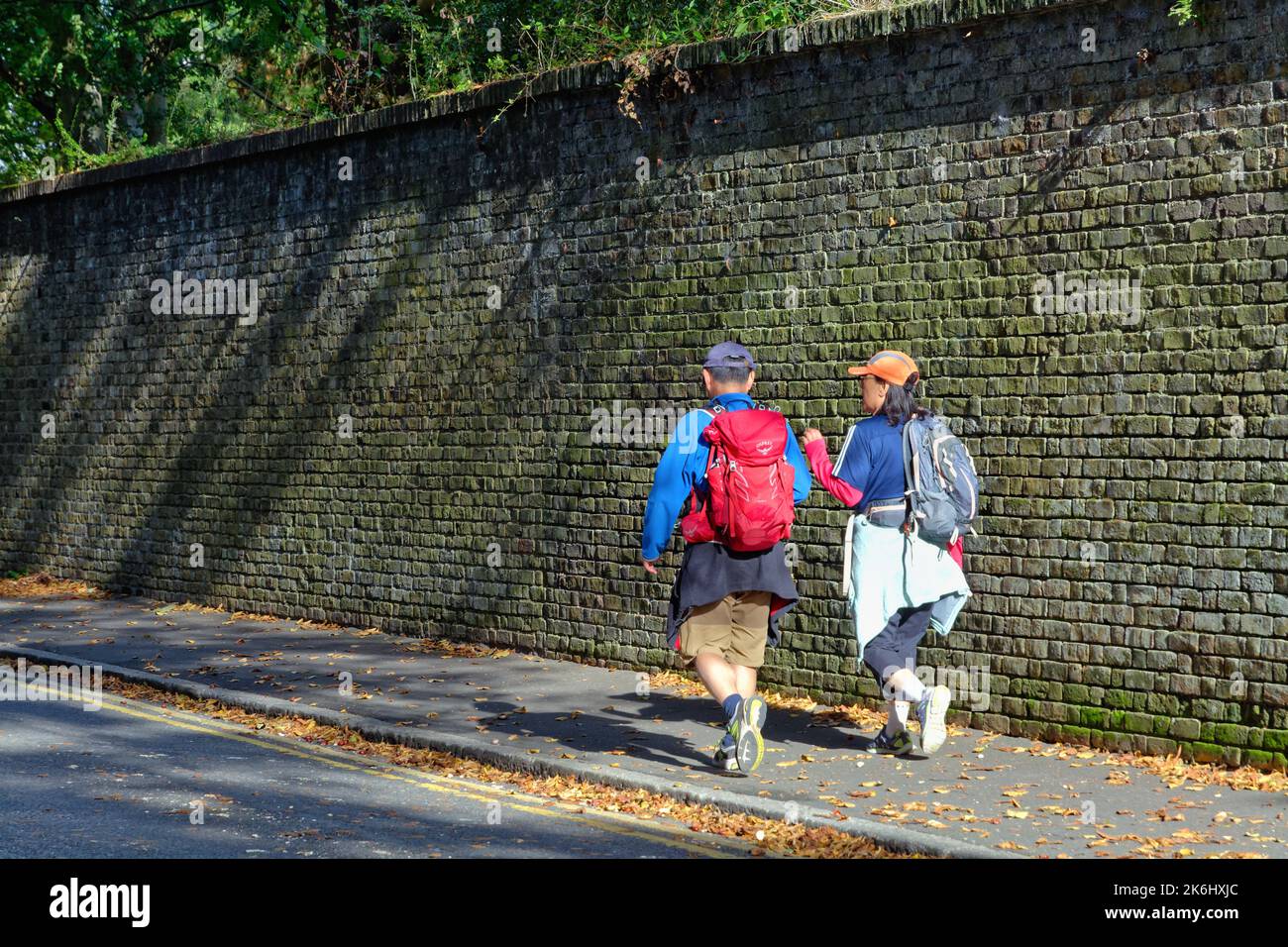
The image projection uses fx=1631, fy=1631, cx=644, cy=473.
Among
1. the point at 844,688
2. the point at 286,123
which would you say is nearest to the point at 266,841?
the point at 844,688

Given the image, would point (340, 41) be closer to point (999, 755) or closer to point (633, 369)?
point (633, 369)

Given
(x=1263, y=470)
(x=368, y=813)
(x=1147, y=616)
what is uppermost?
(x=1263, y=470)

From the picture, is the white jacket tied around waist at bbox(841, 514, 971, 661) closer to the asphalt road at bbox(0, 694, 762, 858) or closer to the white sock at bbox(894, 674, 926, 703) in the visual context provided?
the white sock at bbox(894, 674, 926, 703)

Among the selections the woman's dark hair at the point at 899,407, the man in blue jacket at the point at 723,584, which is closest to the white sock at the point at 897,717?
the man in blue jacket at the point at 723,584

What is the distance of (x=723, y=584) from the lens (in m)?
8.09

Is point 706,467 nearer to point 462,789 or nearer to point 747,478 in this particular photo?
point 747,478

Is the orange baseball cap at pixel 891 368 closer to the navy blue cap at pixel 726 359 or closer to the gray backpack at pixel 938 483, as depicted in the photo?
the gray backpack at pixel 938 483

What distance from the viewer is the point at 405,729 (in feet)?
31.2

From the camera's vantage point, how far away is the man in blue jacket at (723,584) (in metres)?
8.00

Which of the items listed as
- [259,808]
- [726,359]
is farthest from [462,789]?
→ [726,359]

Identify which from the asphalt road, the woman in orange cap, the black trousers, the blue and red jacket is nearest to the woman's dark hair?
the woman in orange cap

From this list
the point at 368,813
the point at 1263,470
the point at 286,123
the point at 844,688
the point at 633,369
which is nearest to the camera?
the point at 368,813

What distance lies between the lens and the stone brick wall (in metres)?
8.38

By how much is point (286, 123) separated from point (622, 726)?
35.6ft
